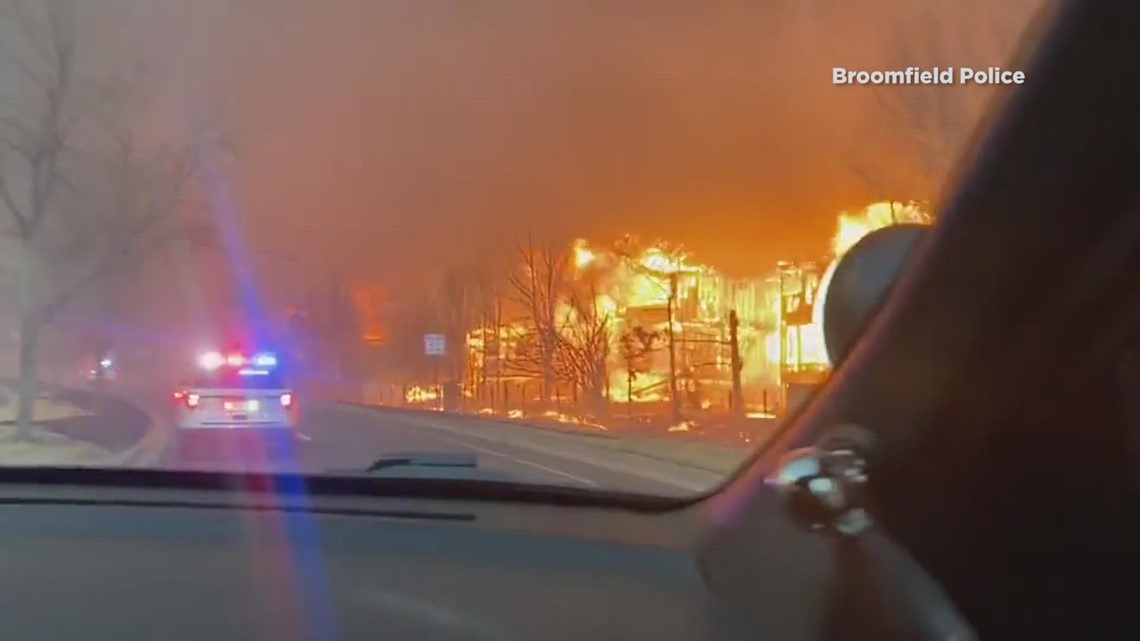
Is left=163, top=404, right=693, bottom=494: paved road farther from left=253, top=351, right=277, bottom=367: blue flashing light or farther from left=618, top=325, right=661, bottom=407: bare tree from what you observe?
left=618, top=325, right=661, bottom=407: bare tree

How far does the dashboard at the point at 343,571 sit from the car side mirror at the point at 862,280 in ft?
2.55

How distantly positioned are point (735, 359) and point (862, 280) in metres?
3.72

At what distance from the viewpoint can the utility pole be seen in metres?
5.53

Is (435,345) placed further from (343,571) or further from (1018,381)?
(1018,381)

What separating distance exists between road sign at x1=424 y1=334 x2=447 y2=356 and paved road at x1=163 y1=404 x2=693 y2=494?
16.5 inches

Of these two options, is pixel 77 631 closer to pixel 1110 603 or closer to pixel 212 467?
pixel 212 467

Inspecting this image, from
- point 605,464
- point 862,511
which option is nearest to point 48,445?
point 605,464

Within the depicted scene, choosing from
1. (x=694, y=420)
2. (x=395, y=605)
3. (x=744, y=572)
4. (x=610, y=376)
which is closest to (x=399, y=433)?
(x=610, y=376)

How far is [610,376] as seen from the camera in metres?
6.79

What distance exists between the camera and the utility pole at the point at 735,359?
553 centimetres

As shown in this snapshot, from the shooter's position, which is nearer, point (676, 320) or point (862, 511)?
point (862, 511)

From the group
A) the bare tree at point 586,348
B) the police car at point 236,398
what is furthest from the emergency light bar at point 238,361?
the bare tree at point 586,348

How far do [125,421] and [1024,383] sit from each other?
7471 mm

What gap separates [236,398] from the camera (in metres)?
8.36
